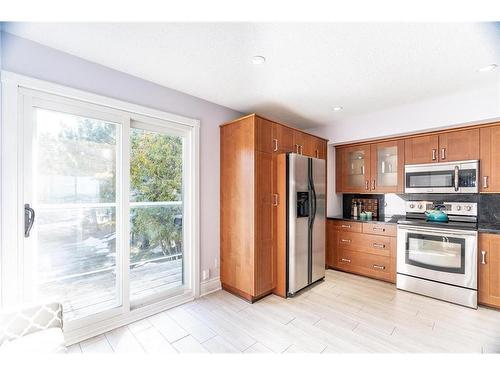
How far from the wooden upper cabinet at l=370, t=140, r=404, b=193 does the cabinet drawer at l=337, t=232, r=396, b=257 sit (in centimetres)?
70

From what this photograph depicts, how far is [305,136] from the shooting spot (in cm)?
332

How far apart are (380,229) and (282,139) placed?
1.89m

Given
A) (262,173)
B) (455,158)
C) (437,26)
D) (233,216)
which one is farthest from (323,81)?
(455,158)

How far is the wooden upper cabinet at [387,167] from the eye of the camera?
325cm

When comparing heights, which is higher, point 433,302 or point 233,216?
point 233,216

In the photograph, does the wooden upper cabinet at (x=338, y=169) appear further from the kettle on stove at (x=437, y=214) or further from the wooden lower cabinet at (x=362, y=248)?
the kettle on stove at (x=437, y=214)

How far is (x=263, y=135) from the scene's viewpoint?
2.70m

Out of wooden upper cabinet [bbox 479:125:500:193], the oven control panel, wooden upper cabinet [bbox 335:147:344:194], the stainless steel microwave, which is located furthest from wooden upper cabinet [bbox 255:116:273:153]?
wooden upper cabinet [bbox 479:125:500:193]

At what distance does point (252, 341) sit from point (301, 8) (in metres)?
2.22

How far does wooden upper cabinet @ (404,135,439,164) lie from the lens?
2.96m

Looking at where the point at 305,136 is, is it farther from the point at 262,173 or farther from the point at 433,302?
the point at 433,302

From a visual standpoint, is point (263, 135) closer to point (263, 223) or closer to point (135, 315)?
point (263, 223)

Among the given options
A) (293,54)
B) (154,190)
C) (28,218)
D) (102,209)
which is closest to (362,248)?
(293,54)

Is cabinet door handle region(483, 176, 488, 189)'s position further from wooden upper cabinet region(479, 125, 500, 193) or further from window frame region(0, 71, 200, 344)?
window frame region(0, 71, 200, 344)
